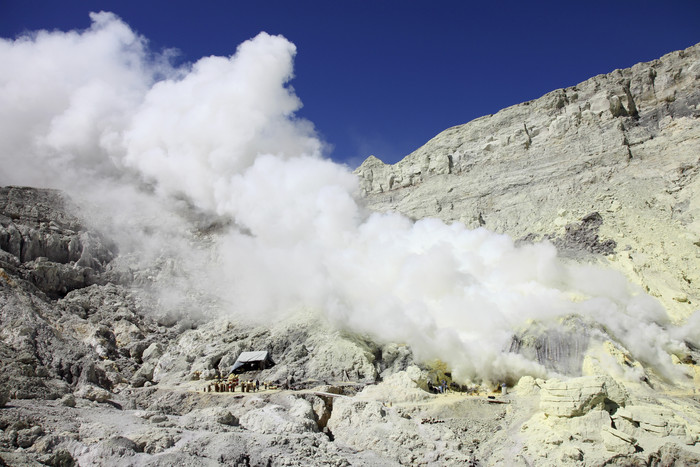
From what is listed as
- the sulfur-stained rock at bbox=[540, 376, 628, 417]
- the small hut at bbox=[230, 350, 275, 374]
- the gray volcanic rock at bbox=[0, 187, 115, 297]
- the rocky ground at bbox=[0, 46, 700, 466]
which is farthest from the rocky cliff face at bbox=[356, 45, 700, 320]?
the gray volcanic rock at bbox=[0, 187, 115, 297]

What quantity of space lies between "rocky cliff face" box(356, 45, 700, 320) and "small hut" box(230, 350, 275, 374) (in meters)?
27.1

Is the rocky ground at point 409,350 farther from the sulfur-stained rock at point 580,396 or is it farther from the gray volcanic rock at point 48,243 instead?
the gray volcanic rock at point 48,243

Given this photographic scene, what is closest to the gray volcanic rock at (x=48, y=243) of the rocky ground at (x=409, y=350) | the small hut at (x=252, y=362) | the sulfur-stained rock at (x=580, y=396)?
the rocky ground at (x=409, y=350)

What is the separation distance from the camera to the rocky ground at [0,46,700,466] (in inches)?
799

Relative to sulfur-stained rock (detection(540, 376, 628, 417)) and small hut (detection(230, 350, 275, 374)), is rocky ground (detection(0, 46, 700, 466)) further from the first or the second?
small hut (detection(230, 350, 275, 374))

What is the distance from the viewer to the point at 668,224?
3984cm

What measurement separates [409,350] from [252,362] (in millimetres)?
11879

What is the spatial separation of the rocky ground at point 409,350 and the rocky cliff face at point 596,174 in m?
0.16

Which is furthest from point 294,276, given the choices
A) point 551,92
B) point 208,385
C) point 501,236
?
point 551,92

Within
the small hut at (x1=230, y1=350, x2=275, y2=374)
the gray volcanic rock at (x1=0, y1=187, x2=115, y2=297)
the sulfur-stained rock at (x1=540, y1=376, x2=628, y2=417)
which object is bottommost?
the sulfur-stained rock at (x1=540, y1=376, x2=628, y2=417)

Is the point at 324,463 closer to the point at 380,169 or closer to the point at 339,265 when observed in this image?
the point at 339,265

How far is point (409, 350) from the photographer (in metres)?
34.4

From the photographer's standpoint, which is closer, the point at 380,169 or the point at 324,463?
the point at 324,463

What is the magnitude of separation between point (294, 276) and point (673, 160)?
1441 inches
